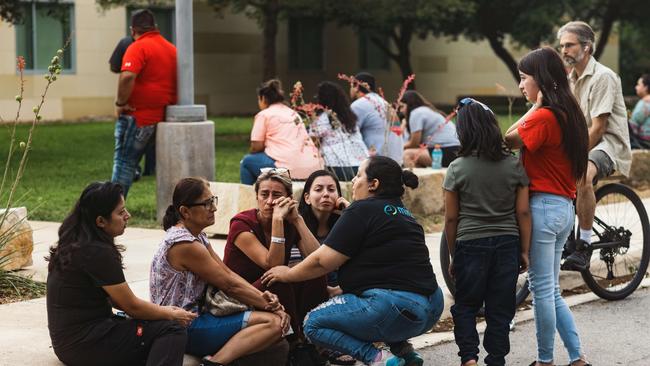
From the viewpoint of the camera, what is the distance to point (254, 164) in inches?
404

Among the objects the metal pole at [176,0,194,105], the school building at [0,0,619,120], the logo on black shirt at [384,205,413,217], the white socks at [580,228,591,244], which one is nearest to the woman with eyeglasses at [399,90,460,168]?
the metal pole at [176,0,194,105]

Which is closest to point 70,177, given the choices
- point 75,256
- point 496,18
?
point 75,256

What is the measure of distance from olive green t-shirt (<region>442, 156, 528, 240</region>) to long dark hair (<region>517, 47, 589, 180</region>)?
35 centimetres

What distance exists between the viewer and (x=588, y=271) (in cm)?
788

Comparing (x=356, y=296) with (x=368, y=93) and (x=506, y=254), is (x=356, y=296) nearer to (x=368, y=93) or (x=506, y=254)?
(x=506, y=254)

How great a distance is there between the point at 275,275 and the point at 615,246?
305 centimetres

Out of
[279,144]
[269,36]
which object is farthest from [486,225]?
[269,36]

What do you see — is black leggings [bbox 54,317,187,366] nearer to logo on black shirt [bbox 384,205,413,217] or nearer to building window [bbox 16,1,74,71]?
logo on black shirt [bbox 384,205,413,217]

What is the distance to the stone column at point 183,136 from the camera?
10.2 m

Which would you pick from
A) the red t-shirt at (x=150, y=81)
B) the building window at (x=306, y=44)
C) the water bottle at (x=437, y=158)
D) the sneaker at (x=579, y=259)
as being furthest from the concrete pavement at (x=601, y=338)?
the building window at (x=306, y=44)

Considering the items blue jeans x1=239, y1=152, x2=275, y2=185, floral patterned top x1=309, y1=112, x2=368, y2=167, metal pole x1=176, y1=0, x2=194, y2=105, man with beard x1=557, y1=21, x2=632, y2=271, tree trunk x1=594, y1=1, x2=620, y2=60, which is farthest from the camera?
tree trunk x1=594, y1=1, x2=620, y2=60

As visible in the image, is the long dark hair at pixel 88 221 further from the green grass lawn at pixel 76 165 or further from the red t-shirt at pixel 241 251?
the green grass lawn at pixel 76 165

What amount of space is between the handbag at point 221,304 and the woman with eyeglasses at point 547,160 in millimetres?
1578

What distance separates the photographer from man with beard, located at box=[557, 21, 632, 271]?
761 cm
